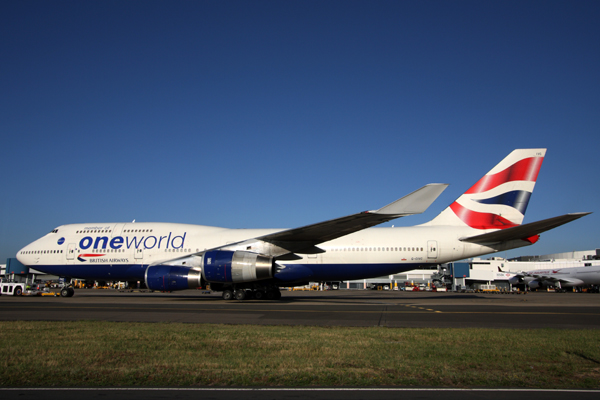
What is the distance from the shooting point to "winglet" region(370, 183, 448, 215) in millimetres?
15852

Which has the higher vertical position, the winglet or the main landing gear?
the winglet

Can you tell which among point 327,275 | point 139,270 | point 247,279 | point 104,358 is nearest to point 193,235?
point 139,270

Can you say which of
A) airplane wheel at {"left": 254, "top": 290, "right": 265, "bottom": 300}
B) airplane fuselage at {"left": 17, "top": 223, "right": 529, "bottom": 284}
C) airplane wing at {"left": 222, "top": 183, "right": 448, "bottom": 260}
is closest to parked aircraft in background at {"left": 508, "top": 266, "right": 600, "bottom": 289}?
airplane fuselage at {"left": 17, "top": 223, "right": 529, "bottom": 284}

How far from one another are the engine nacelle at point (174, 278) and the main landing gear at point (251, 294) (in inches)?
84.4

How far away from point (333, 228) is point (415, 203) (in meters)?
4.00

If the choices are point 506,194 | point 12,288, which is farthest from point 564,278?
point 12,288

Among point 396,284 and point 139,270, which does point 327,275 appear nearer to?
point 139,270

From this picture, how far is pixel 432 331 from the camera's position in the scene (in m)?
8.76

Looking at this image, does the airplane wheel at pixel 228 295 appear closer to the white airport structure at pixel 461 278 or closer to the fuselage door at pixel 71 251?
the fuselage door at pixel 71 251

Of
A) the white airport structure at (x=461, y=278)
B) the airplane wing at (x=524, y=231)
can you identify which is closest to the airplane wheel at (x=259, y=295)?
the airplane wing at (x=524, y=231)

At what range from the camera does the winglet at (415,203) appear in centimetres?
1585

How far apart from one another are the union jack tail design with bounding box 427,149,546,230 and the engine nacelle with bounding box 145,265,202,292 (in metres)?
13.9

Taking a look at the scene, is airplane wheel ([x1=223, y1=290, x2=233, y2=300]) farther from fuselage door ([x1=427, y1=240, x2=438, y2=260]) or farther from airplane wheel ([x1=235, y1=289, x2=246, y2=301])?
fuselage door ([x1=427, y1=240, x2=438, y2=260])

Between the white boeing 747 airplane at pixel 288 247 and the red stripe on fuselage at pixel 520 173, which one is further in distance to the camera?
the red stripe on fuselage at pixel 520 173
